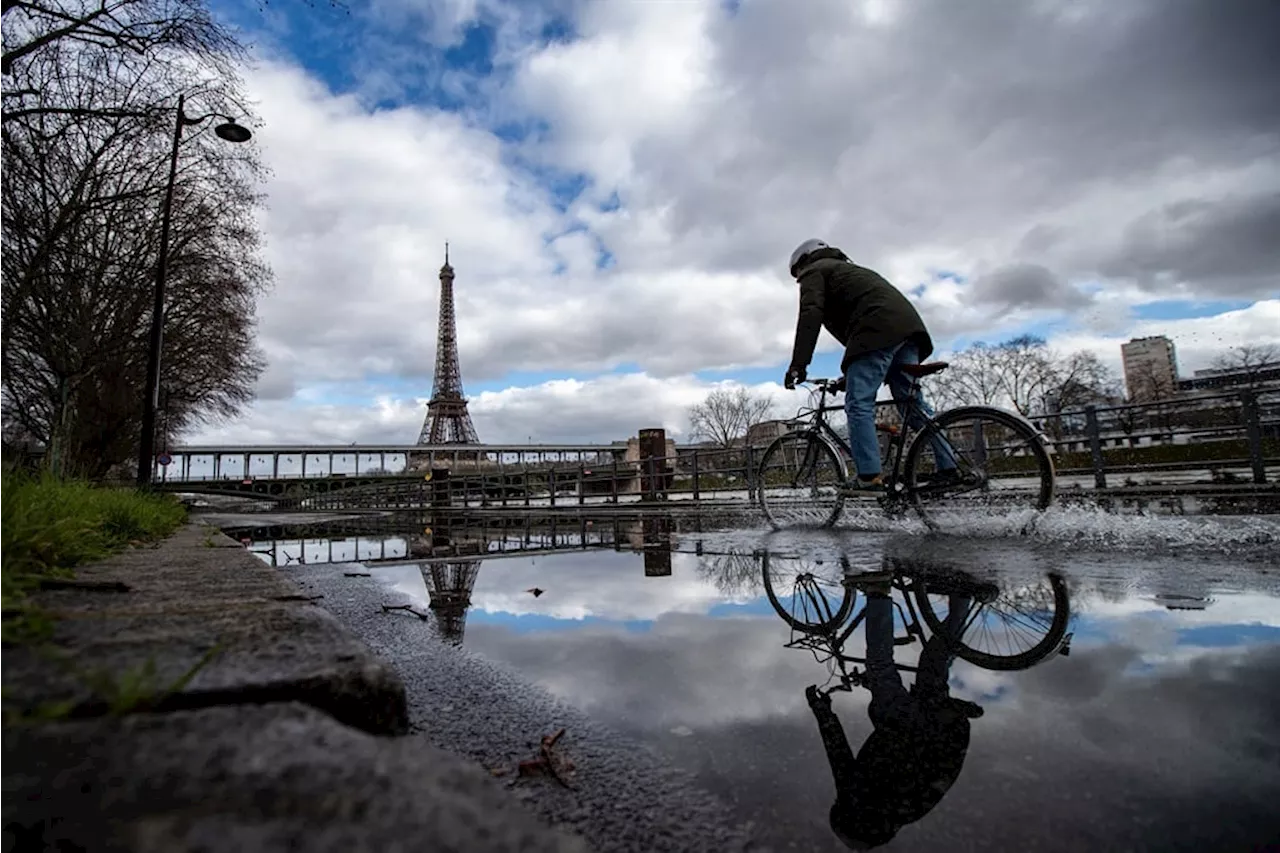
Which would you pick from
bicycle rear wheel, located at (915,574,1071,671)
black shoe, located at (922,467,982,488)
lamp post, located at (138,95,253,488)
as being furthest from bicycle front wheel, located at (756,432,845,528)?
lamp post, located at (138,95,253,488)

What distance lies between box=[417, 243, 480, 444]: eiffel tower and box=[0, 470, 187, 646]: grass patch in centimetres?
6520

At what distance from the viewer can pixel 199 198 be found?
19.3 m

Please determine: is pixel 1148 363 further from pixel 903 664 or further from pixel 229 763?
pixel 229 763

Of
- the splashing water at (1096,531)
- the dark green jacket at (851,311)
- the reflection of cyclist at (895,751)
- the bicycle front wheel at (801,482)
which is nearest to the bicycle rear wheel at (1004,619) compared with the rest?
the reflection of cyclist at (895,751)

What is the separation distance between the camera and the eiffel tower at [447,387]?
67.0 m

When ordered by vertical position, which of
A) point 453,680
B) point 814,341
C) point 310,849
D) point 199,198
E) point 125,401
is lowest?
point 453,680

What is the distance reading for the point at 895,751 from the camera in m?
1.19

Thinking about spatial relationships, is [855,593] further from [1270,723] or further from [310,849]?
[310,849]

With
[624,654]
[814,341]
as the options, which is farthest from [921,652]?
[814,341]

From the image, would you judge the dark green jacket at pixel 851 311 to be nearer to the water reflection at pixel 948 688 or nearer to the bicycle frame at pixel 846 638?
the water reflection at pixel 948 688

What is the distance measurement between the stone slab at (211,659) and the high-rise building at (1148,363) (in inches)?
2840

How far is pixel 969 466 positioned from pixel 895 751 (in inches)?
148

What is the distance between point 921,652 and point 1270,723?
0.71 metres

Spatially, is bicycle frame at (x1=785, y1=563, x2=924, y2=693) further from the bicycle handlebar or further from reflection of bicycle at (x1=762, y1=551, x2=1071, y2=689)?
the bicycle handlebar
